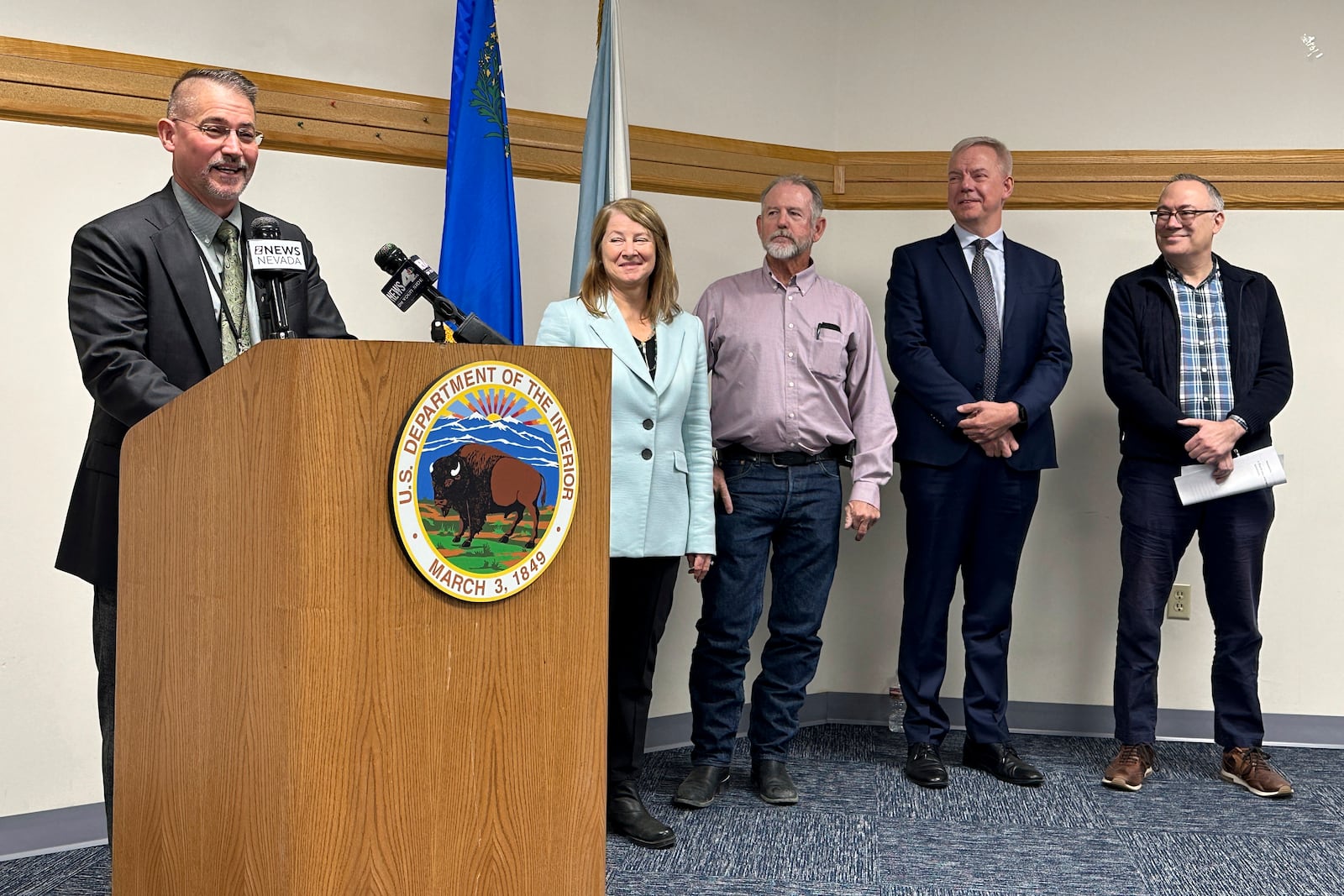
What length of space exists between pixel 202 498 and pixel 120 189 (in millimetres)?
1828

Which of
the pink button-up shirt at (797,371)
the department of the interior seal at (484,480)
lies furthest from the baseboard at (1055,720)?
the department of the interior seal at (484,480)

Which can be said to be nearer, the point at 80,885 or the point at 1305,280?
the point at 80,885

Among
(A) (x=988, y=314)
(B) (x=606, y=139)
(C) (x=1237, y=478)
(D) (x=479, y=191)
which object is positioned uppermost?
(B) (x=606, y=139)

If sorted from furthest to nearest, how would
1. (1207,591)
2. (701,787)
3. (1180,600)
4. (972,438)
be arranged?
(1180,600)
(1207,591)
(972,438)
(701,787)

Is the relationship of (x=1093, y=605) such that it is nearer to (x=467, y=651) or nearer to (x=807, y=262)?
(x=807, y=262)

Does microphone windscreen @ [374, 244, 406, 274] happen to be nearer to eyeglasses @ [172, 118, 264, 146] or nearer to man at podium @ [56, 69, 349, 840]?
man at podium @ [56, 69, 349, 840]

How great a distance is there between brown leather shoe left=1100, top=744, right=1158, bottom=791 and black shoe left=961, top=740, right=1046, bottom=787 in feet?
0.63

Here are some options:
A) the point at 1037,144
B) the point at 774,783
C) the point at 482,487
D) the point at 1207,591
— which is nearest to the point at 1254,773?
the point at 1207,591

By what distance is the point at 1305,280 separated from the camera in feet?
13.0

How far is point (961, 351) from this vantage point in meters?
3.48

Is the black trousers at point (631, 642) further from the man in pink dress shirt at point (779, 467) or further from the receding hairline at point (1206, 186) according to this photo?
the receding hairline at point (1206, 186)

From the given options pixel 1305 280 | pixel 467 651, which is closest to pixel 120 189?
pixel 467 651

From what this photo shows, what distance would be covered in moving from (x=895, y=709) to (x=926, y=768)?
0.69 metres

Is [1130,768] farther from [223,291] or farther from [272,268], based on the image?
[272,268]
